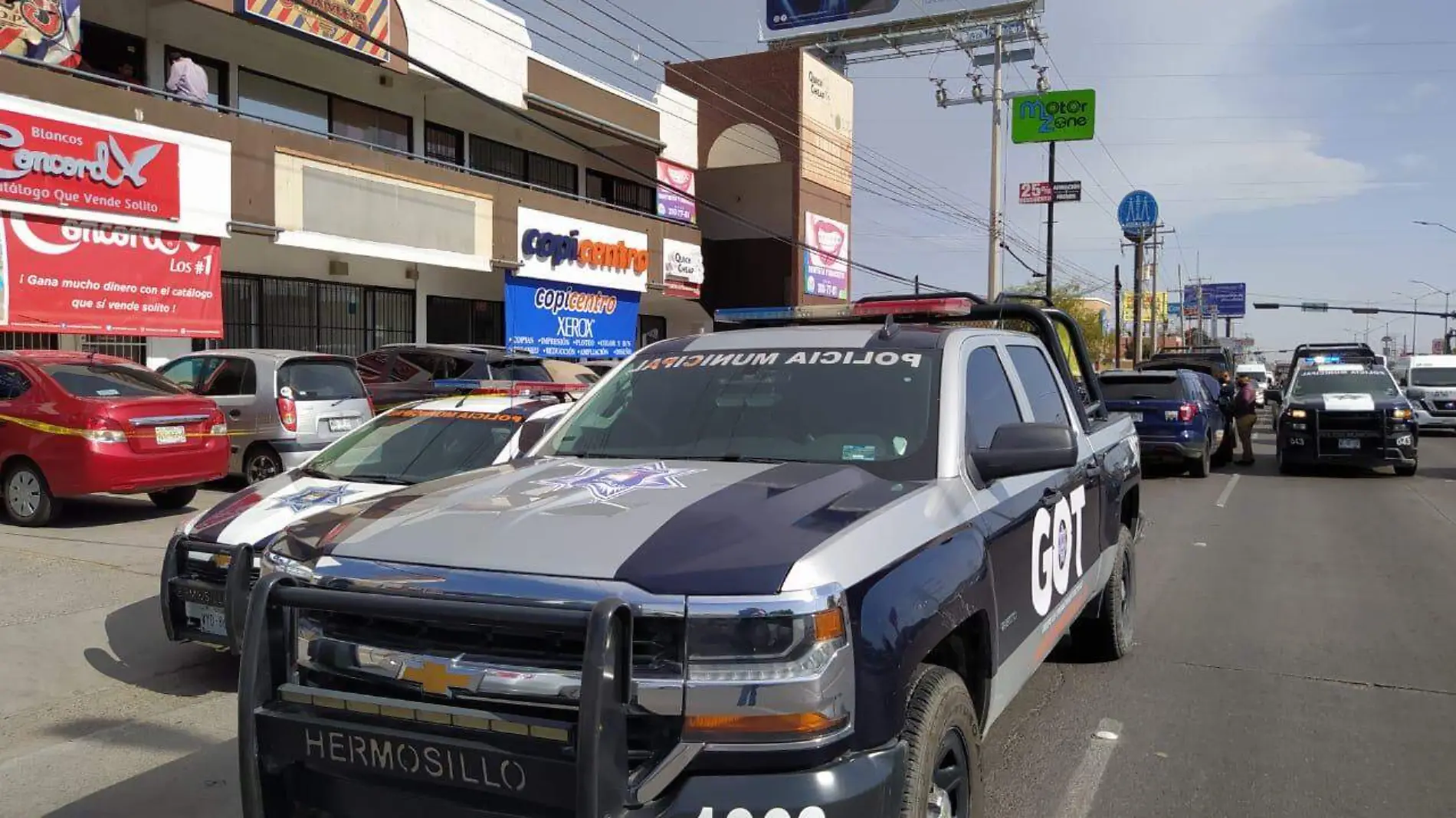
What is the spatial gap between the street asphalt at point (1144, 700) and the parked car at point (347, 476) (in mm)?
524

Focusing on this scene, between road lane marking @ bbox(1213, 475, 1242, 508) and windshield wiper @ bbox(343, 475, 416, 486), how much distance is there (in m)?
10.6

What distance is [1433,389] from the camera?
1075 inches

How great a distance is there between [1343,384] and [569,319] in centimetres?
1532

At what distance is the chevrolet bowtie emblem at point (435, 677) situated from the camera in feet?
8.52

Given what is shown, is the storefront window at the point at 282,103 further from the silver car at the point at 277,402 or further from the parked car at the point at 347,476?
the parked car at the point at 347,476

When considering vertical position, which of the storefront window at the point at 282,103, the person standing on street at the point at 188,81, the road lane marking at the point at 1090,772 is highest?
the storefront window at the point at 282,103

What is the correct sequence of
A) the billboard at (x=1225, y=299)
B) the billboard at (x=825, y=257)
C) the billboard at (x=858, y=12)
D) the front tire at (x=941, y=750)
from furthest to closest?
the billboard at (x=1225, y=299), the billboard at (x=858, y=12), the billboard at (x=825, y=257), the front tire at (x=941, y=750)

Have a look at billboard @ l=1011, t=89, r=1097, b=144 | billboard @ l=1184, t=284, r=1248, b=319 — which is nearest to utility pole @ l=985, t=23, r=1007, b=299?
billboard @ l=1011, t=89, r=1097, b=144

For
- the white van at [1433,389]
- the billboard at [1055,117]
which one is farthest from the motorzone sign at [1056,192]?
the white van at [1433,389]

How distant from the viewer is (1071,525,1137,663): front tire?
5969mm

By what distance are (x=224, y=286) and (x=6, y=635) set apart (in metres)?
12.6

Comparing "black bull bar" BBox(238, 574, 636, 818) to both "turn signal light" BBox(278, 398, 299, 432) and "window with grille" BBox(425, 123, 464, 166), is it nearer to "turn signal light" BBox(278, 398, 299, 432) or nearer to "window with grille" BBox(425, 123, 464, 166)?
"turn signal light" BBox(278, 398, 299, 432)

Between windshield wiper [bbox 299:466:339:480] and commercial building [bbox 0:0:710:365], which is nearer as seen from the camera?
windshield wiper [bbox 299:466:339:480]

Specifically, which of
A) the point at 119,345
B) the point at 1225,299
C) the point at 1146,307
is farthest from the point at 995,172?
the point at 1146,307
